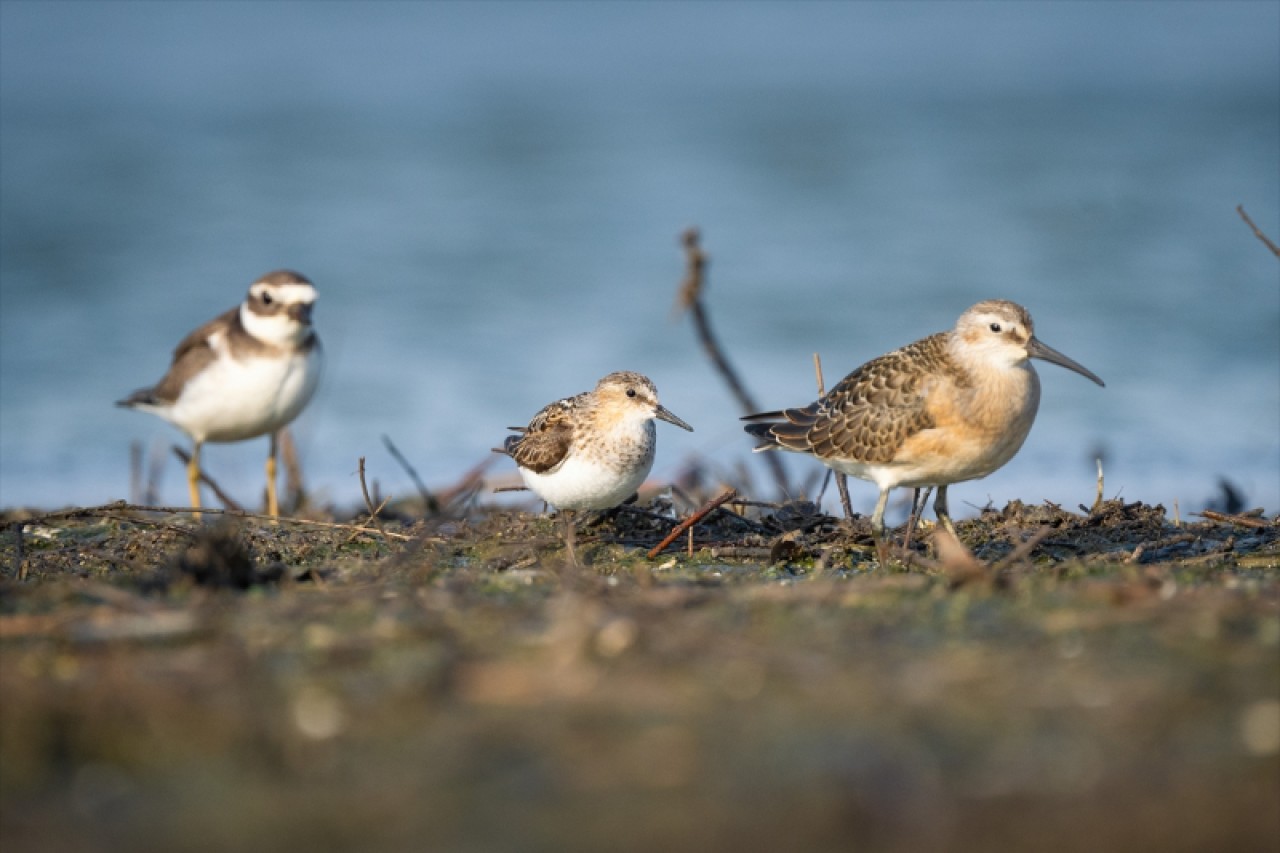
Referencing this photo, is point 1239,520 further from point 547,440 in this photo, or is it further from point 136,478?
point 136,478

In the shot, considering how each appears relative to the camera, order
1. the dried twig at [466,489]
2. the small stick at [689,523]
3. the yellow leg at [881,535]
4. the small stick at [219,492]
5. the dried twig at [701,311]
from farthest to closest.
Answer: the dried twig at [701,311] < the dried twig at [466,489] < the small stick at [219,492] < the small stick at [689,523] < the yellow leg at [881,535]

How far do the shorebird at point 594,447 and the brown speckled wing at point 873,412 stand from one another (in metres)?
0.69

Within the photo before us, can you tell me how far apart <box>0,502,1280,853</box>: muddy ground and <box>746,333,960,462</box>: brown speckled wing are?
2.11 metres

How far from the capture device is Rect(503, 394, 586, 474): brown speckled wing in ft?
24.3

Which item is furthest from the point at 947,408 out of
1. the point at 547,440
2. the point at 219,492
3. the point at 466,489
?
the point at 219,492

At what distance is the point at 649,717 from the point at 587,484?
3.47 meters

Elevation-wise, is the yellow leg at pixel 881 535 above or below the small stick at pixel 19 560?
below

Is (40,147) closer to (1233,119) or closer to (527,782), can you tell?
(1233,119)

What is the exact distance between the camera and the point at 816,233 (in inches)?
773

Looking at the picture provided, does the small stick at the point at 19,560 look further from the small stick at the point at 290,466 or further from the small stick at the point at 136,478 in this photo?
the small stick at the point at 290,466

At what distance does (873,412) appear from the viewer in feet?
24.2

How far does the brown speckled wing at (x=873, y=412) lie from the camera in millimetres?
7246

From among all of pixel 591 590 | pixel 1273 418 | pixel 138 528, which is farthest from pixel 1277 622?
pixel 1273 418

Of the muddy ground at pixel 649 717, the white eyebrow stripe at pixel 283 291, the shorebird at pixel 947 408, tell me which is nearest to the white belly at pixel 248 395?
the white eyebrow stripe at pixel 283 291
